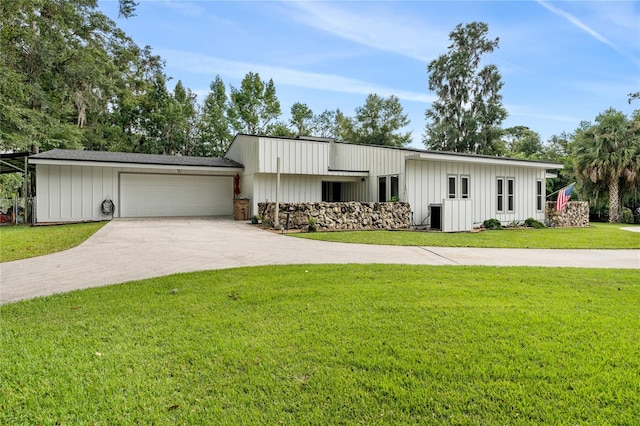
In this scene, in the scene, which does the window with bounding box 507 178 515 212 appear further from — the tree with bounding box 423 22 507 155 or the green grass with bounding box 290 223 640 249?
the tree with bounding box 423 22 507 155

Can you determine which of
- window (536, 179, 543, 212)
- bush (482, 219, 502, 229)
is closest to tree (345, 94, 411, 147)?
window (536, 179, 543, 212)

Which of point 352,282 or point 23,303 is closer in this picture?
point 23,303

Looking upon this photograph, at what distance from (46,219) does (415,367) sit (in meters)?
15.8

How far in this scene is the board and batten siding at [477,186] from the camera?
43.5ft

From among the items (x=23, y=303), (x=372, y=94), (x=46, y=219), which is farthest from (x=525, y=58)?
Result: (x=46, y=219)

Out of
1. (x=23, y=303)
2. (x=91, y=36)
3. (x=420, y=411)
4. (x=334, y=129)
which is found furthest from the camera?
(x=334, y=129)

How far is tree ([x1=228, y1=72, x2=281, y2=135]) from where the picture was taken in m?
31.3

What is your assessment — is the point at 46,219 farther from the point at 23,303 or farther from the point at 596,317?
the point at 596,317

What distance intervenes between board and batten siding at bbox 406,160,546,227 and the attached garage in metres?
8.43

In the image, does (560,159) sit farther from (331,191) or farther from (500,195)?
(331,191)

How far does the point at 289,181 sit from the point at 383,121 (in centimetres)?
2003

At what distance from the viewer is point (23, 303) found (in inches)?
157

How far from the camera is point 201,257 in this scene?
6.79m

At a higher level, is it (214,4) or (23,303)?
(214,4)
